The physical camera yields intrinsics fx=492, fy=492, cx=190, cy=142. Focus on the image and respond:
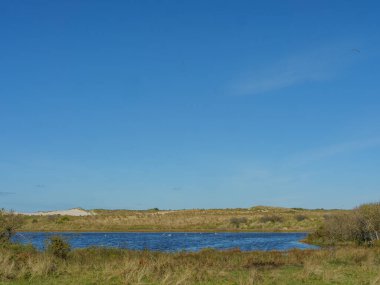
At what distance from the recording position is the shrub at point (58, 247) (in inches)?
1146

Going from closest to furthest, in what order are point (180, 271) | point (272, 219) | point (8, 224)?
point (180, 271) → point (8, 224) → point (272, 219)

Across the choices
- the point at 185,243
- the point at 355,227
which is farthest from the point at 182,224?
the point at 355,227

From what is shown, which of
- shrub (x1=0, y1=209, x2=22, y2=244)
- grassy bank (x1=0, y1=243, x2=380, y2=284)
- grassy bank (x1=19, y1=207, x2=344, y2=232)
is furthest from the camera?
grassy bank (x1=19, y1=207, x2=344, y2=232)

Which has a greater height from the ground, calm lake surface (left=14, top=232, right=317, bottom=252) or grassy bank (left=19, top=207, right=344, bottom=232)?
grassy bank (left=19, top=207, right=344, bottom=232)

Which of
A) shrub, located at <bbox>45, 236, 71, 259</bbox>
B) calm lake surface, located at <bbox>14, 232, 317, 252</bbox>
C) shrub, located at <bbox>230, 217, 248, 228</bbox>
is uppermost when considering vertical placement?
shrub, located at <bbox>230, 217, 248, 228</bbox>

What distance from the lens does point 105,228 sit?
9600 centimetres

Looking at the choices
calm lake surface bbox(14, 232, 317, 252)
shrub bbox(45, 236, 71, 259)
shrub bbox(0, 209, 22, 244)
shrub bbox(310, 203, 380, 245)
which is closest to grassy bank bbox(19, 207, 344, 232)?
calm lake surface bbox(14, 232, 317, 252)

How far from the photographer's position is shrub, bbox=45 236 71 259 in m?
29.1

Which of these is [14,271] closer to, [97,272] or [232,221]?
[97,272]

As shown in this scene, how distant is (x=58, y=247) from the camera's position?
29297 millimetres

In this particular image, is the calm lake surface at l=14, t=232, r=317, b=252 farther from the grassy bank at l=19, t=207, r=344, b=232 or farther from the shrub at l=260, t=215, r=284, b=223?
the shrub at l=260, t=215, r=284, b=223

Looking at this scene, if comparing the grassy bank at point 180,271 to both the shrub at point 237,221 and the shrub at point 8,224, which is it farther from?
the shrub at point 237,221

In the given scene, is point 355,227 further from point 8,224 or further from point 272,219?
point 272,219

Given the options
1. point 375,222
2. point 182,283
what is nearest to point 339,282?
point 182,283
